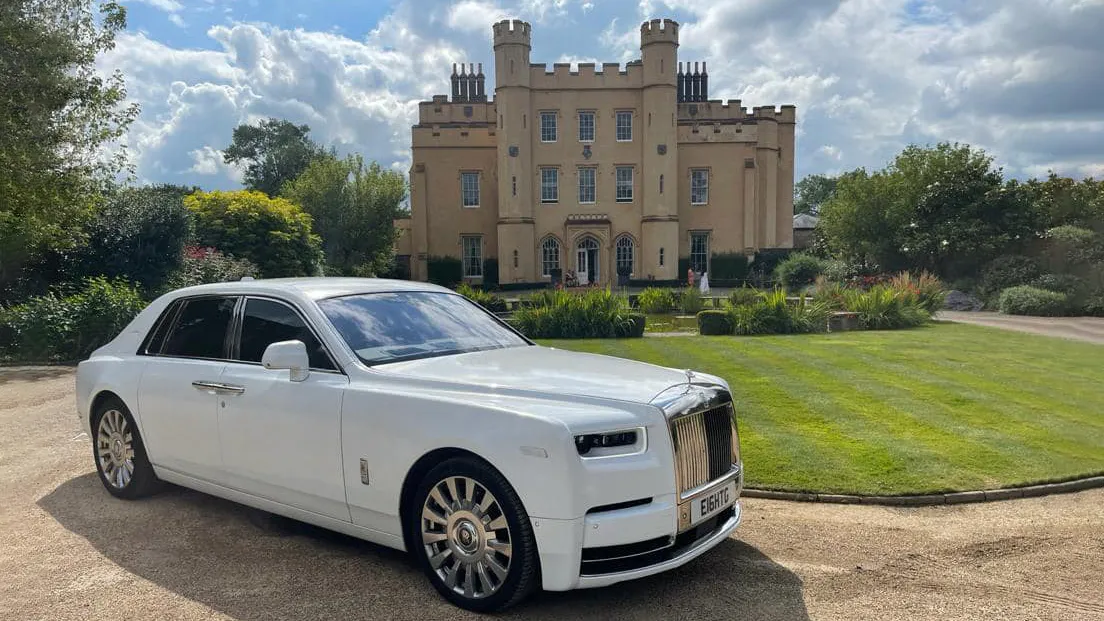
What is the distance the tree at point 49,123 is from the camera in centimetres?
1502

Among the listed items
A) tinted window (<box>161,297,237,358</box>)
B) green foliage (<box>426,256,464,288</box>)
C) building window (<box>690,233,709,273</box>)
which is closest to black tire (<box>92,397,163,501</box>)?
tinted window (<box>161,297,237,358</box>)

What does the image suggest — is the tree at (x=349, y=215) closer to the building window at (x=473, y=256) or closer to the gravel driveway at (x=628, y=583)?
the building window at (x=473, y=256)

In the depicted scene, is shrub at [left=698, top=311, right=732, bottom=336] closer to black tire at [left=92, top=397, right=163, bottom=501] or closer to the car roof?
the car roof

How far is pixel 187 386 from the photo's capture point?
191 inches

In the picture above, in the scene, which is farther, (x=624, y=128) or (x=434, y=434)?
(x=624, y=128)

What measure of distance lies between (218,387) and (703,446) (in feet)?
10.4

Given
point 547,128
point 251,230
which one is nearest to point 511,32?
point 547,128

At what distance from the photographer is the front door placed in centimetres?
405

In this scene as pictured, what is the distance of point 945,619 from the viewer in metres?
3.57

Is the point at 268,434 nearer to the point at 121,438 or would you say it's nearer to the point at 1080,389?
the point at 121,438

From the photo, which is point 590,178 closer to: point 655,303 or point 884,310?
point 655,303

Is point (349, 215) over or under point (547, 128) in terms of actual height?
under

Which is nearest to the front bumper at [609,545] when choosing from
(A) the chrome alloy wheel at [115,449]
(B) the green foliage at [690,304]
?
(A) the chrome alloy wheel at [115,449]

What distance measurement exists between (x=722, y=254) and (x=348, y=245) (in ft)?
76.2
